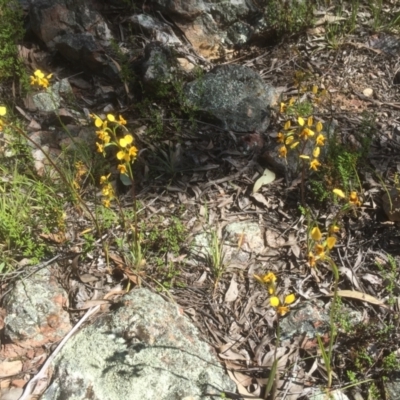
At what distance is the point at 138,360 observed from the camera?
227 centimetres

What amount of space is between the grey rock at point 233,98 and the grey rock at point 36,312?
59.0 inches

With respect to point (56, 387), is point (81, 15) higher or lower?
higher

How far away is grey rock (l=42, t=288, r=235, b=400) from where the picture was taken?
7.25 feet

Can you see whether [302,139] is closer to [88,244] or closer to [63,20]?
[88,244]

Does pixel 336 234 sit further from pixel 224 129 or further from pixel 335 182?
pixel 224 129

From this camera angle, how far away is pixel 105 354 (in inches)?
91.5

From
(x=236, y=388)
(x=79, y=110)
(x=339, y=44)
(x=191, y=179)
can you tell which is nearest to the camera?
(x=236, y=388)

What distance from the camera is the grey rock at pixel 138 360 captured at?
2.21m

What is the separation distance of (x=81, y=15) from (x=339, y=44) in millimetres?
2062

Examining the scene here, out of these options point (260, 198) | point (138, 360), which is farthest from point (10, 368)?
point (260, 198)

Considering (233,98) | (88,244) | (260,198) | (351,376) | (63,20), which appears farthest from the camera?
(63,20)

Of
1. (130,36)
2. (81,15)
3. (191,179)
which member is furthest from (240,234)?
(81,15)

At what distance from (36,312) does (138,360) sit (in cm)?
65

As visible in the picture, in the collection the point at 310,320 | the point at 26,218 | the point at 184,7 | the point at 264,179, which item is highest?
the point at 184,7
